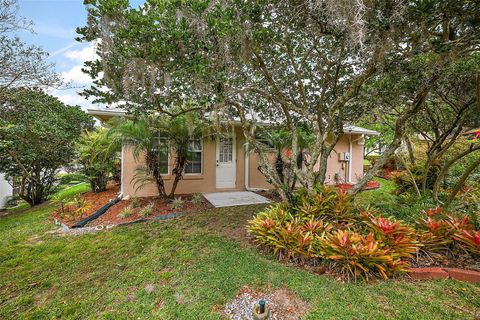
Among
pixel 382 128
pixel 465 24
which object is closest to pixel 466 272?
pixel 465 24

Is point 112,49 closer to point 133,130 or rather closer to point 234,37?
point 234,37

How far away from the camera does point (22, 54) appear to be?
581cm

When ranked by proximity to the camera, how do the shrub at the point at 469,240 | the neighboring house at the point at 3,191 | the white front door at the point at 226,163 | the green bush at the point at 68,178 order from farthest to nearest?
1. the neighboring house at the point at 3,191
2. the green bush at the point at 68,178
3. the white front door at the point at 226,163
4. the shrub at the point at 469,240

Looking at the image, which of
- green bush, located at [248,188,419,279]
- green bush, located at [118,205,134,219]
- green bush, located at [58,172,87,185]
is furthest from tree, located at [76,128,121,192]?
green bush, located at [248,188,419,279]

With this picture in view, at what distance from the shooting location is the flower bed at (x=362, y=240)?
2734 millimetres

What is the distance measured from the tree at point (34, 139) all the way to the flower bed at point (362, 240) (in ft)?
21.9

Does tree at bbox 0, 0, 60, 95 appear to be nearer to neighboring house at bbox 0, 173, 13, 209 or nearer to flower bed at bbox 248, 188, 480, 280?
flower bed at bbox 248, 188, 480, 280

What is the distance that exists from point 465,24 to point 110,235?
271 inches

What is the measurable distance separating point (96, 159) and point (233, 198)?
5.34m

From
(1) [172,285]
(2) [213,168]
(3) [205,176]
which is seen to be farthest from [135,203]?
(1) [172,285]

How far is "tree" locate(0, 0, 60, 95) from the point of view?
219 inches

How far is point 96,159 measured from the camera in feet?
26.4

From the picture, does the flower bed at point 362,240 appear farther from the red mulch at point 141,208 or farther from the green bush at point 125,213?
the green bush at point 125,213

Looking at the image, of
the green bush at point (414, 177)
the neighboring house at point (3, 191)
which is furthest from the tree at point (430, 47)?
the neighboring house at point (3, 191)
